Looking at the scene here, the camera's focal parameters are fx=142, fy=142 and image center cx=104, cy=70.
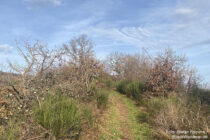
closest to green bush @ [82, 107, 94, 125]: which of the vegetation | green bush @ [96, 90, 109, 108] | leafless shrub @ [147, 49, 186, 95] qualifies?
the vegetation

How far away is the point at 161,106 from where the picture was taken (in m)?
6.91

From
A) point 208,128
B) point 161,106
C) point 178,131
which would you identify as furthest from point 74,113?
point 161,106

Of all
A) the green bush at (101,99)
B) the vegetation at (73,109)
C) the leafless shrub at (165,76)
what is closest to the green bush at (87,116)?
the vegetation at (73,109)

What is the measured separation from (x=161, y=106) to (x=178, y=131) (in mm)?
2344

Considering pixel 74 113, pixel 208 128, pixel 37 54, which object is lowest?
pixel 208 128

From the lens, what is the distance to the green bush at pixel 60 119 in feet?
12.2

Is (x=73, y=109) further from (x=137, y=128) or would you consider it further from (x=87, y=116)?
(x=137, y=128)

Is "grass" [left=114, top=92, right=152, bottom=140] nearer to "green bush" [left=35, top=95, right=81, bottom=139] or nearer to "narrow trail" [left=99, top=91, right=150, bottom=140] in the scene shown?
"narrow trail" [left=99, top=91, right=150, bottom=140]

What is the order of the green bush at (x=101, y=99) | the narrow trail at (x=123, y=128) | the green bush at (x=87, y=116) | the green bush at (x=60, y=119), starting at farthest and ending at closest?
the green bush at (x=101, y=99) → the narrow trail at (x=123, y=128) → the green bush at (x=87, y=116) → the green bush at (x=60, y=119)

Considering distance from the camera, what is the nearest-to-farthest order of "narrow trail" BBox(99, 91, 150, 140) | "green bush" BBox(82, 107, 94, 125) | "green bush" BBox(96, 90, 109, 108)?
1. "green bush" BBox(82, 107, 94, 125)
2. "narrow trail" BBox(99, 91, 150, 140)
3. "green bush" BBox(96, 90, 109, 108)

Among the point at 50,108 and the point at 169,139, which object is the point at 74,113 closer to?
the point at 50,108

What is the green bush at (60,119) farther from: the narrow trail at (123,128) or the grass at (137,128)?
the grass at (137,128)

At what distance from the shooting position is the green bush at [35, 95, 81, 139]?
12.2 feet

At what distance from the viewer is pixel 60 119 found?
3865 mm
